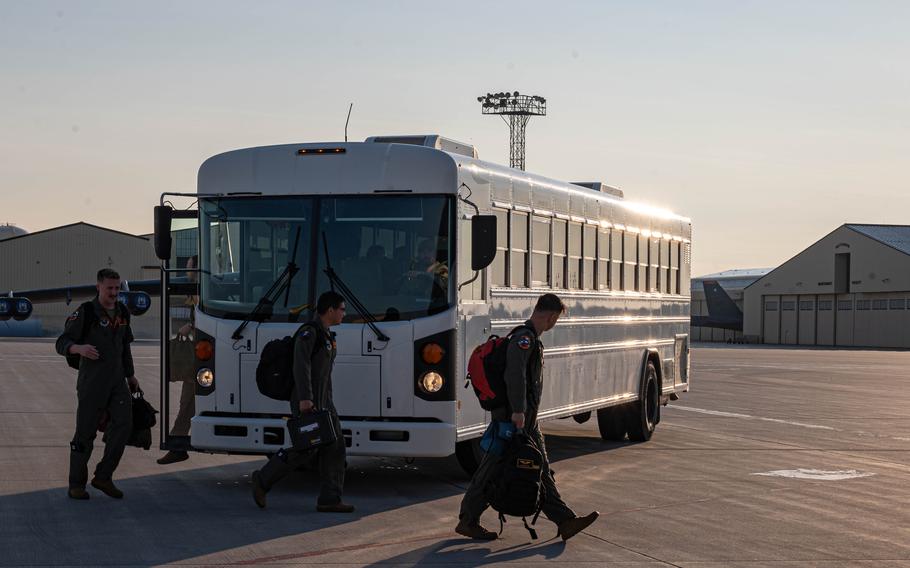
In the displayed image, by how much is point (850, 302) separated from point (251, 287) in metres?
96.0

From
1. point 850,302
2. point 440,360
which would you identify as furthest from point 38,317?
point 440,360

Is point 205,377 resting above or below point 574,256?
below

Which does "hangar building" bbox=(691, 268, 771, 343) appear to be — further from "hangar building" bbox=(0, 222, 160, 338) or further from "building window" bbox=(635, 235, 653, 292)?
"building window" bbox=(635, 235, 653, 292)

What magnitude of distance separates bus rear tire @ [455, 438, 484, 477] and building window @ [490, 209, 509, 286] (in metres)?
1.56

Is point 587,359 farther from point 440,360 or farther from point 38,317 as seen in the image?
point 38,317

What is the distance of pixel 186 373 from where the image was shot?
45.4 feet

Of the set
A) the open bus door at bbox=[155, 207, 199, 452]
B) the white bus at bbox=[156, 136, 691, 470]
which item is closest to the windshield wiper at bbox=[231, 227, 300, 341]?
the white bus at bbox=[156, 136, 691, 470]

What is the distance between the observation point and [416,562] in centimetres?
900

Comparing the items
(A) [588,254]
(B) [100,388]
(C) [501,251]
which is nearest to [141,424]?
(B) [100,388]

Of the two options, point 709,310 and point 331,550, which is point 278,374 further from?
point 709,310

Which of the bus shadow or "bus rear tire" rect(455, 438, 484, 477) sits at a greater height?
"bus rear tire" rect(455, 438, 484, 477)

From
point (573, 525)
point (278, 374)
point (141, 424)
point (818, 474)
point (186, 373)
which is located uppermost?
point (278, 374)

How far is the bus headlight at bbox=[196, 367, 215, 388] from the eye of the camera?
488 inches

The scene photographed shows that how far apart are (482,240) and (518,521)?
8.04 ft
